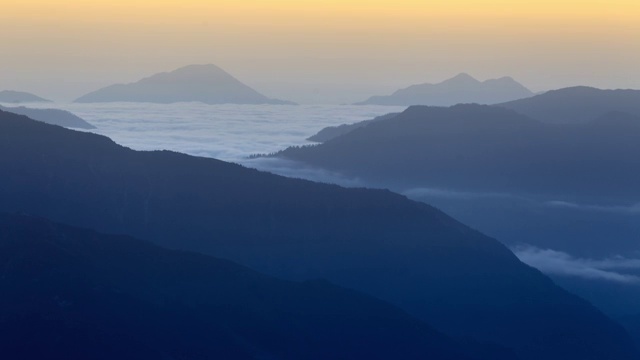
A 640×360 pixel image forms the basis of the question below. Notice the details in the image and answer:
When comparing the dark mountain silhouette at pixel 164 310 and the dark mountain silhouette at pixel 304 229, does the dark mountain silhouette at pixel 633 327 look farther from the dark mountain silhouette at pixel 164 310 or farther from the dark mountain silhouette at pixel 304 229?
the dark mountain silhouette at pixel 164 310

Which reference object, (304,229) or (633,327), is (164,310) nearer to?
(304,229)

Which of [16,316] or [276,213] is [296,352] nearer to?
[16,316]

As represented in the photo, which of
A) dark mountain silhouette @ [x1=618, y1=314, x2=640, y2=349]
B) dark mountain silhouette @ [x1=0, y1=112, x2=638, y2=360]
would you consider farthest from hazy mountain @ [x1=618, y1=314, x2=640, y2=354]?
dark mountain silhouette @ [x1=0, y1=112, x2=638, y2=360]

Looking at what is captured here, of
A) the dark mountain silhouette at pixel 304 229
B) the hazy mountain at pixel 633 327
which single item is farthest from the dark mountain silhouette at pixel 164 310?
the hazy mountain at pixel 633 327

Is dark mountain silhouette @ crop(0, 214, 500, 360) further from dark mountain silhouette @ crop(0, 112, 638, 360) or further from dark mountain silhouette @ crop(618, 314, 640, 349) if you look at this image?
dark mountain silhouette @ crop(618, 314, 640, 349)

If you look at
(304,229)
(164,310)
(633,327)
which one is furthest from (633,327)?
(164,310)

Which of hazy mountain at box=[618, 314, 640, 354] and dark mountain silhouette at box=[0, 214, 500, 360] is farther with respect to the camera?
hazy mountain at box=[618, 314, 640, 354]
